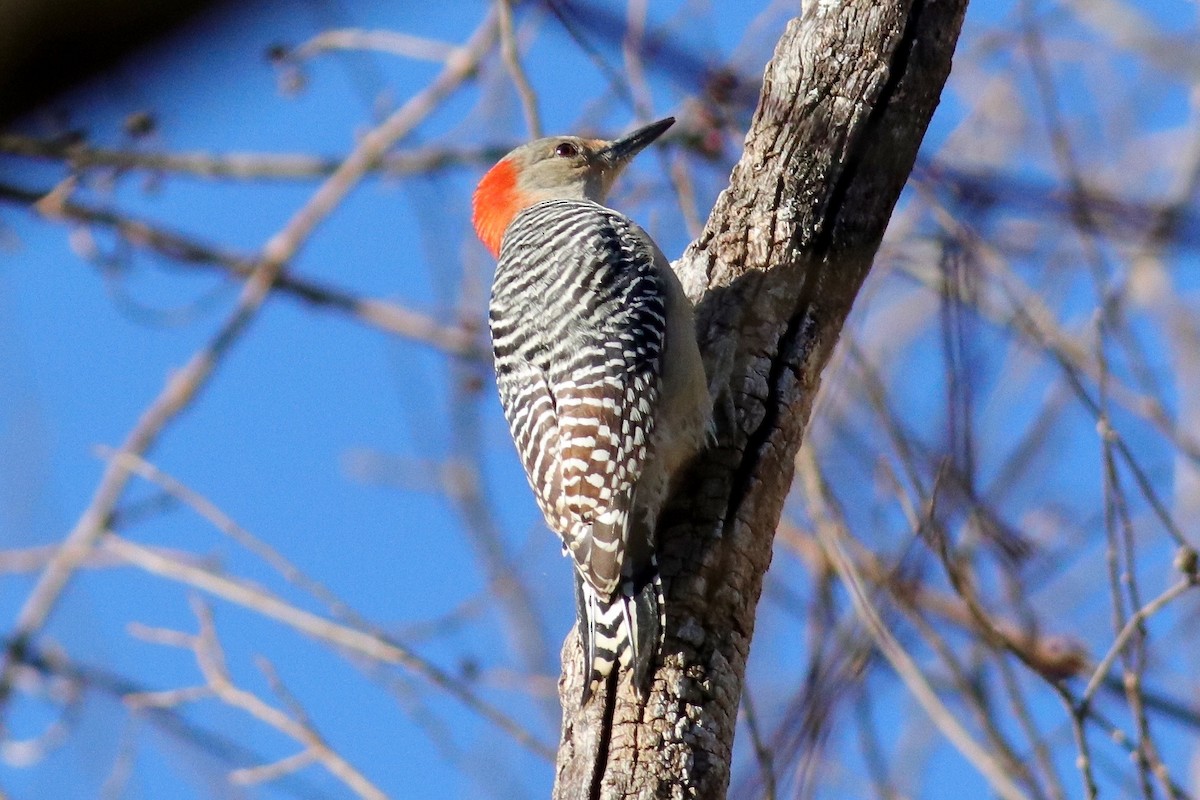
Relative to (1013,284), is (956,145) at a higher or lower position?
higher

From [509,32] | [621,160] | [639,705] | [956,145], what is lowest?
[639,705]

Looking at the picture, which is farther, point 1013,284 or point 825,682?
Answer: point 1013,284

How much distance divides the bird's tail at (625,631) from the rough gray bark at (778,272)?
0.18 ft

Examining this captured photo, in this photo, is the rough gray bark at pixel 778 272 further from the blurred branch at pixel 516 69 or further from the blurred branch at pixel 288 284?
the blurred branch at pixel 288 284

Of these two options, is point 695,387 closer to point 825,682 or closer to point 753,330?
point 753,330

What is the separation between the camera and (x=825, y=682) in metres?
2.31

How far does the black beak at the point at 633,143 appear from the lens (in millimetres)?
6234

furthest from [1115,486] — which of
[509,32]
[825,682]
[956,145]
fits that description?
[956,145]

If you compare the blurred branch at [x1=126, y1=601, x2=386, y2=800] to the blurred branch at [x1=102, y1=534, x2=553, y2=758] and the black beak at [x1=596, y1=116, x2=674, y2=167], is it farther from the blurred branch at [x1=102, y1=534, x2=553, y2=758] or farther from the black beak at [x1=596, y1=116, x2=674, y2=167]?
the black beak at [x1=596, y1=116, x2=674, y2=167]

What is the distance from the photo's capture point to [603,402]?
4496 millimetres

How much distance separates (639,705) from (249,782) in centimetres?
227

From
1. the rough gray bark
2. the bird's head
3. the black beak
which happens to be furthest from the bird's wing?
the bird's head

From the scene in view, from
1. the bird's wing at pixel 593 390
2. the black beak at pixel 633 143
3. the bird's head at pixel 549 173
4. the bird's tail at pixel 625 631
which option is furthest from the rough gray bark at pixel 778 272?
the bird's head at pixel 549 173

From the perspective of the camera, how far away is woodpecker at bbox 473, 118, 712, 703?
388cm
